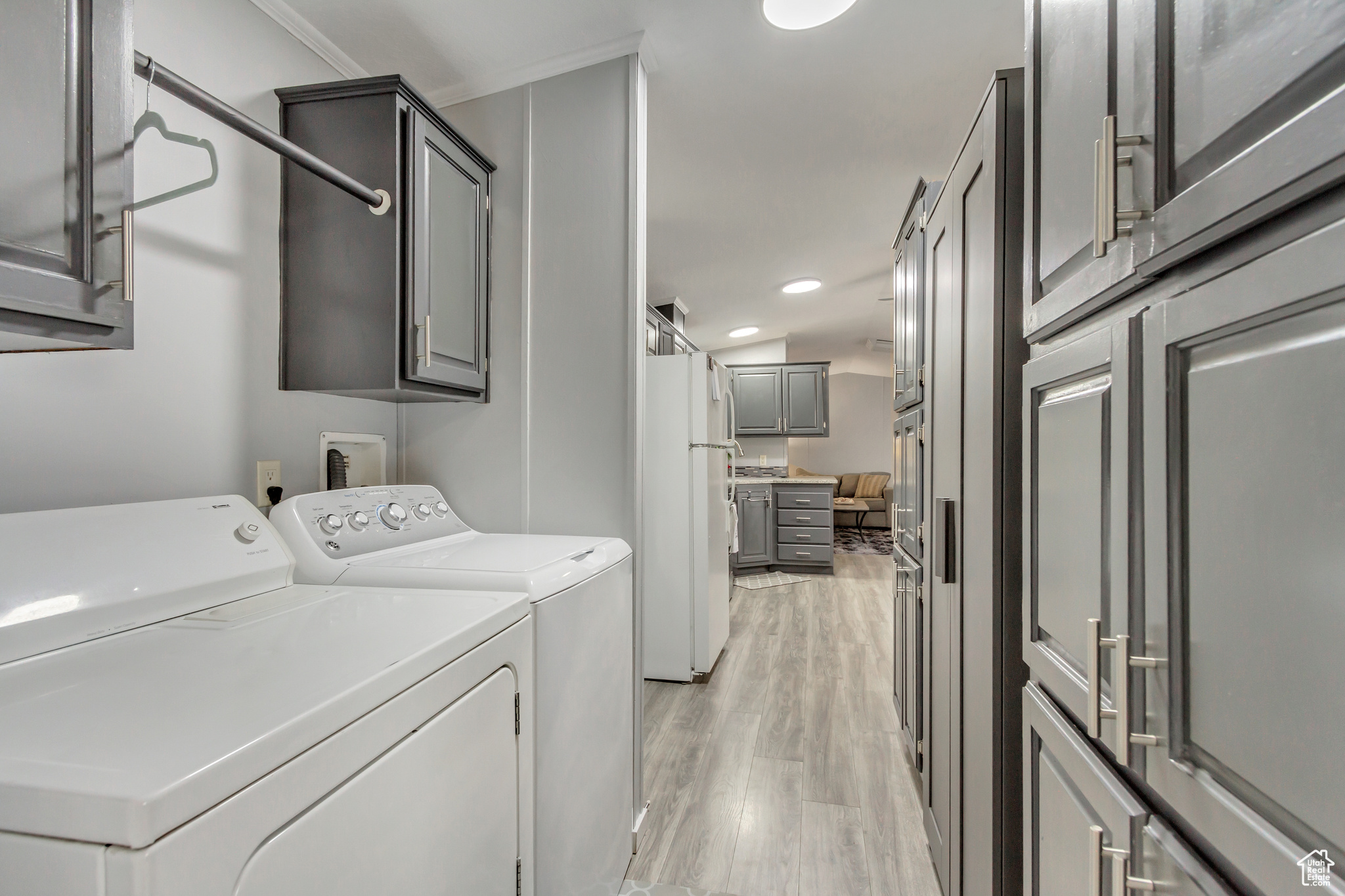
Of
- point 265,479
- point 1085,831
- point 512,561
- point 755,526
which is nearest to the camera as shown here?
point 1085,831

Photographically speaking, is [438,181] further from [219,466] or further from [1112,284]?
[1112,284]

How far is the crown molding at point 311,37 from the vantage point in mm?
1519

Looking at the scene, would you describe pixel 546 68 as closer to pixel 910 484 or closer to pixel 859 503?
pixel 910 484

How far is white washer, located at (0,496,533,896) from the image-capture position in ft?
1.62

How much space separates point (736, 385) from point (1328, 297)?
600cm

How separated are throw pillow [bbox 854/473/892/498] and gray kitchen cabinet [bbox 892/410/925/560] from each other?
245 inches

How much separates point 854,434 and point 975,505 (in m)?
8.14

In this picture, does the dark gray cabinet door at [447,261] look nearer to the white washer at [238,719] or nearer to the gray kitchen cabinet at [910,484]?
the white washer at [238,719]

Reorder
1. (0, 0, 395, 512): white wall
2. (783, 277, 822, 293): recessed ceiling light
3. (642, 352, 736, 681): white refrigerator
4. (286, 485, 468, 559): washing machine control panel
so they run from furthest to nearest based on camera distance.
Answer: (783, 277, 822, 293): recessed ceiling light < (642, 352, 736, 681): white refrigerator < (286, 485, 468, 559): washing machine control panel < (0, 0, 395, 512): white wall

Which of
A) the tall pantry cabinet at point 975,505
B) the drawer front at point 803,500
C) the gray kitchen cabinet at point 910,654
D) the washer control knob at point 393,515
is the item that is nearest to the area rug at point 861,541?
the drawer front at point 803,500

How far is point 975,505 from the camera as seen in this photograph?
1185mm

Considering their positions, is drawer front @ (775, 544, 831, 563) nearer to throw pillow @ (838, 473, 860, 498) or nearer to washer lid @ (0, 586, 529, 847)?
throw pillow @ (838, 473, 860, 498)

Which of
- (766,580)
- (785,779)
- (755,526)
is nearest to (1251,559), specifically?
(785,779)

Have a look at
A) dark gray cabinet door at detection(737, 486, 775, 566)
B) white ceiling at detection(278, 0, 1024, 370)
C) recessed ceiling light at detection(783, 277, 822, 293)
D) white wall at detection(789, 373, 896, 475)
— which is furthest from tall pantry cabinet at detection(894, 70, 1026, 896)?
white wall at detection(789, 373, 896, 475)
